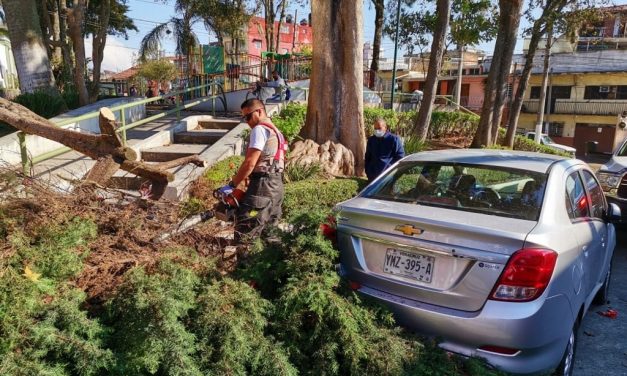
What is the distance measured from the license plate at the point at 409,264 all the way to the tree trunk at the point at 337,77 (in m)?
6.27

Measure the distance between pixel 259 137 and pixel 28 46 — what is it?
314 inches

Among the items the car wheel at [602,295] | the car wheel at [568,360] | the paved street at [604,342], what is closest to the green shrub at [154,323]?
the car wheel at [568,360]

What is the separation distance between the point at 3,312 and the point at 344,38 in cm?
774

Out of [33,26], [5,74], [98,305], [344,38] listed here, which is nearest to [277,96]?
[344,38]

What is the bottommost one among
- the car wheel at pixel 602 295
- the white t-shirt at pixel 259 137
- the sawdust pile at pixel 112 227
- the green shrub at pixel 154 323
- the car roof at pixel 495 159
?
the car wheel at pixel 602 295

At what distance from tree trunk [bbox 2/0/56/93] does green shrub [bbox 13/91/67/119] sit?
16.0 inches

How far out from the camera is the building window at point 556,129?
39525 mm

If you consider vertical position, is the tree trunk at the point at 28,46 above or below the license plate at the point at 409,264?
above

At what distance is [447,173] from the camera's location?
12.9 feet

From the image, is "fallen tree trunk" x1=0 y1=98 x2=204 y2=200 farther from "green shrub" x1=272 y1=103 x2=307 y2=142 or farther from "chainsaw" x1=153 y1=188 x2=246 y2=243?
"green shrub" x1=272 y1=103 x2=307 y2=142

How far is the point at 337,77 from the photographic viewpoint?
30.3 feet

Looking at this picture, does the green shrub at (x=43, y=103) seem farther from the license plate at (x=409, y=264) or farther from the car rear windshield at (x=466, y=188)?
the license plate at (x=409, y=264)

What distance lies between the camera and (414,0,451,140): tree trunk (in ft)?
40.7

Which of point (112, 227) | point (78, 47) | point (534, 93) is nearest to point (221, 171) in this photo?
point (112, 227)
